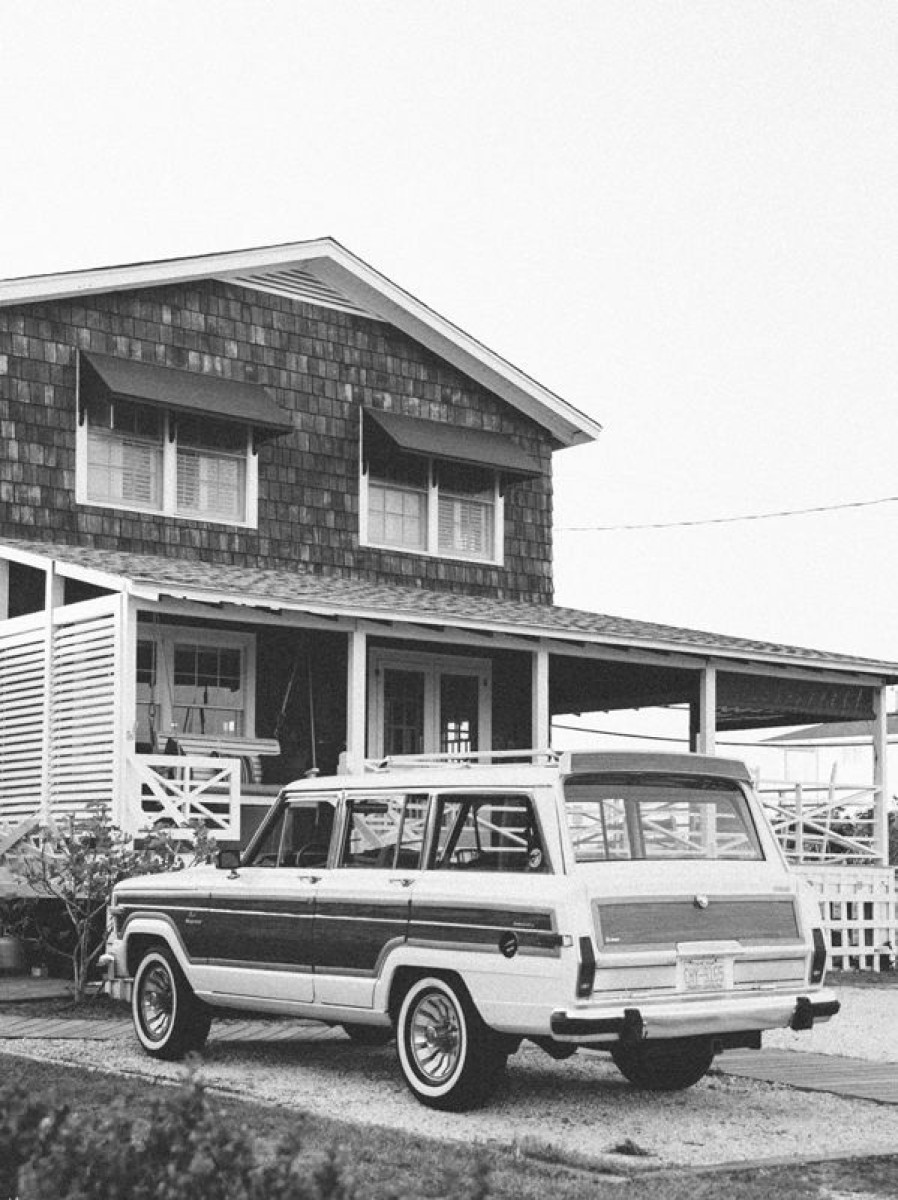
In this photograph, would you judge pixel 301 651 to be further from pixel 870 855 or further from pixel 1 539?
pixel 870 855

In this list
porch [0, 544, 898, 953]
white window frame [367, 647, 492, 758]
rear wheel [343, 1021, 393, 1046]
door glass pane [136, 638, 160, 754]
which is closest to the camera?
rear wheel [343, 1021, 393, 1046]

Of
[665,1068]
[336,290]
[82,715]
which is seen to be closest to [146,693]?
[82,715]

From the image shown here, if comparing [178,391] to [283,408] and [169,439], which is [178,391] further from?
[283,408]

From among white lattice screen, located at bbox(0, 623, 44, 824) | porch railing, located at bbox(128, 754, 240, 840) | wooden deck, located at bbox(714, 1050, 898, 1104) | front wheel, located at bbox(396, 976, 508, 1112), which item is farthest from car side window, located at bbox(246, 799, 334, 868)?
white lattice screen, located at bbox(0, 623, 44, 824)

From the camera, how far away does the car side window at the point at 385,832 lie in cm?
1038

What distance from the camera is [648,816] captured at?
10.4 meters

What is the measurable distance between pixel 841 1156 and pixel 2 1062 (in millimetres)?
5004

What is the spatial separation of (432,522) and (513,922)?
15.0 metres

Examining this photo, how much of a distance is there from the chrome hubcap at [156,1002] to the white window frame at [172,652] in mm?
8814

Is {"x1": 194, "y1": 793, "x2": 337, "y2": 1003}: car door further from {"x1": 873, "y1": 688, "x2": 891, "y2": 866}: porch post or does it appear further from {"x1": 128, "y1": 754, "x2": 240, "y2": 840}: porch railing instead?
{"x1": 873, "y1": 688, "x2": 891, "y2": 866}: porch post

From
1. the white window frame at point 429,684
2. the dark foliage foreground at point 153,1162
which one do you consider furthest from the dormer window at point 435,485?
the dark foliage foreground at point 153,1162

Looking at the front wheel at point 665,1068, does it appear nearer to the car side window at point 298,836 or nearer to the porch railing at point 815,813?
the car side window at point 298,836

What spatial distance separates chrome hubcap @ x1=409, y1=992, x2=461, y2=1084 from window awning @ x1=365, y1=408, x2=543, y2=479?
14.1 m

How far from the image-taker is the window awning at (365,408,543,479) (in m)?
23.5
